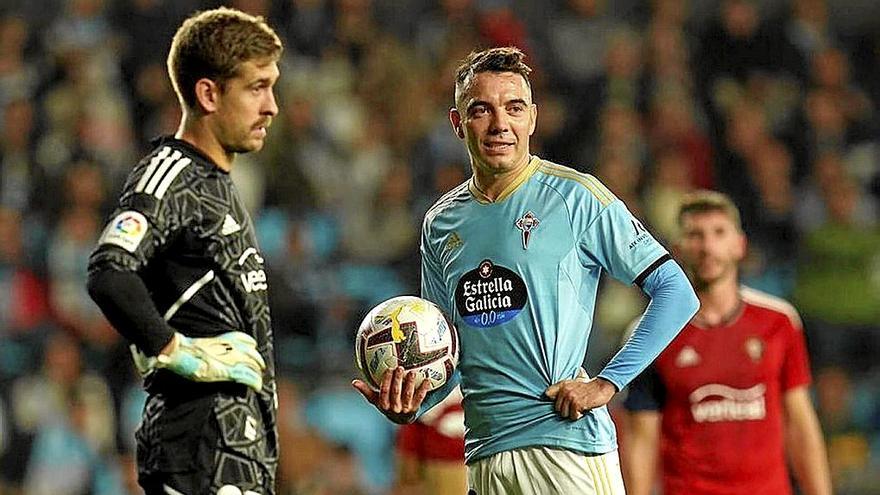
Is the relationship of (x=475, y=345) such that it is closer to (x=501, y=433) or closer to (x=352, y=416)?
(x=501, y=433)

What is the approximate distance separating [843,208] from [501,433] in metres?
7.60

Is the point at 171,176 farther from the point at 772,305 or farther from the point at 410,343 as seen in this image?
the point at 772,305

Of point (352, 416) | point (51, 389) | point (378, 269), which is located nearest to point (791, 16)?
point (378, 269)

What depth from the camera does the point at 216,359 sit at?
469 cm

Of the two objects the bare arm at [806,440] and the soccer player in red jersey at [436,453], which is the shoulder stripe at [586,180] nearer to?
the bare arm at [806,440]

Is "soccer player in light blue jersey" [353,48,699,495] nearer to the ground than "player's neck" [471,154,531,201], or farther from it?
nearer to the ground

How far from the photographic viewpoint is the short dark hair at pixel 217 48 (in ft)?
16.2

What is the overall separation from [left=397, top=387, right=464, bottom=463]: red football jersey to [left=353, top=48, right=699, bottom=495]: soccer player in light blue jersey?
2374 mm

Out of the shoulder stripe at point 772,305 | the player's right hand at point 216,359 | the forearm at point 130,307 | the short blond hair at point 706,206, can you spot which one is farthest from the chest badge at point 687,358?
the forearm at point 130,307

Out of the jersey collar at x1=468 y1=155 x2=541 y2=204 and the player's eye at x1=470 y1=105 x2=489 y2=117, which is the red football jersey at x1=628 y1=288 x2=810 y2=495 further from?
the player's eye at x1=470 y1=105 x2=489 y2=117

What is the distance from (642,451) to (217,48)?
2695 millimetres

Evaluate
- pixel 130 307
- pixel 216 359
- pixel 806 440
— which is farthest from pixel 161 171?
pixel 806 440

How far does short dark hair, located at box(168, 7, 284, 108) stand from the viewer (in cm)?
493

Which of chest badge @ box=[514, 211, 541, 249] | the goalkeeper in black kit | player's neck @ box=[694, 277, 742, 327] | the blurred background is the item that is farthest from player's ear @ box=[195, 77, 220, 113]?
the blurred background
